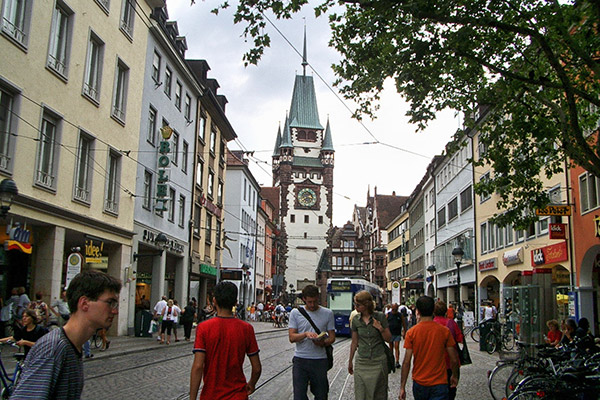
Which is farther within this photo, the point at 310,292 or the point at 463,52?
the point at 463,52

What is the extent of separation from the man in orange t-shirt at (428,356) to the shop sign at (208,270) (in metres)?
32.6

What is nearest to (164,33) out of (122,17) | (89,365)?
(122,17)

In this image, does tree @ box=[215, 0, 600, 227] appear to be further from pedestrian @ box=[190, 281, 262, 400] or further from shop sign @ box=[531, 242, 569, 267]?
shop sign @ box=[531, 242, 569, 267]

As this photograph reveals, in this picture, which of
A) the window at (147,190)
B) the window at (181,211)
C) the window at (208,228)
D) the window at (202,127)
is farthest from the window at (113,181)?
the window at (208,228)

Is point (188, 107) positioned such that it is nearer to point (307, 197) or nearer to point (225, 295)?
point (225, 295)

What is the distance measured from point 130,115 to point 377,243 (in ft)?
265

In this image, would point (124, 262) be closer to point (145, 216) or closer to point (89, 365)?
point (145, 216)

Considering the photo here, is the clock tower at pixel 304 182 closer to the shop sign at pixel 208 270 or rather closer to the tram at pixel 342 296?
the shop sign at pixel 208 270

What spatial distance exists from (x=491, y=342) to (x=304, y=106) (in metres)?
100.0

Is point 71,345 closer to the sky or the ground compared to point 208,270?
closer to the ground

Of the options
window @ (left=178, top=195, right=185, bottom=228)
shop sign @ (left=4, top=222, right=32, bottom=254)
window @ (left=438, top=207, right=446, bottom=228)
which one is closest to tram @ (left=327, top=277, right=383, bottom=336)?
window @ (left=178, top=195, right=185, bottom=228)

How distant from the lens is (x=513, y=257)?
104 feet

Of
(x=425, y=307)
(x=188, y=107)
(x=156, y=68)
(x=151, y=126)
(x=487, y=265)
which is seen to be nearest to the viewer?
(x=425, y=307)

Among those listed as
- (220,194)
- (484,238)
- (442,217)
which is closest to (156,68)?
(220,194)
